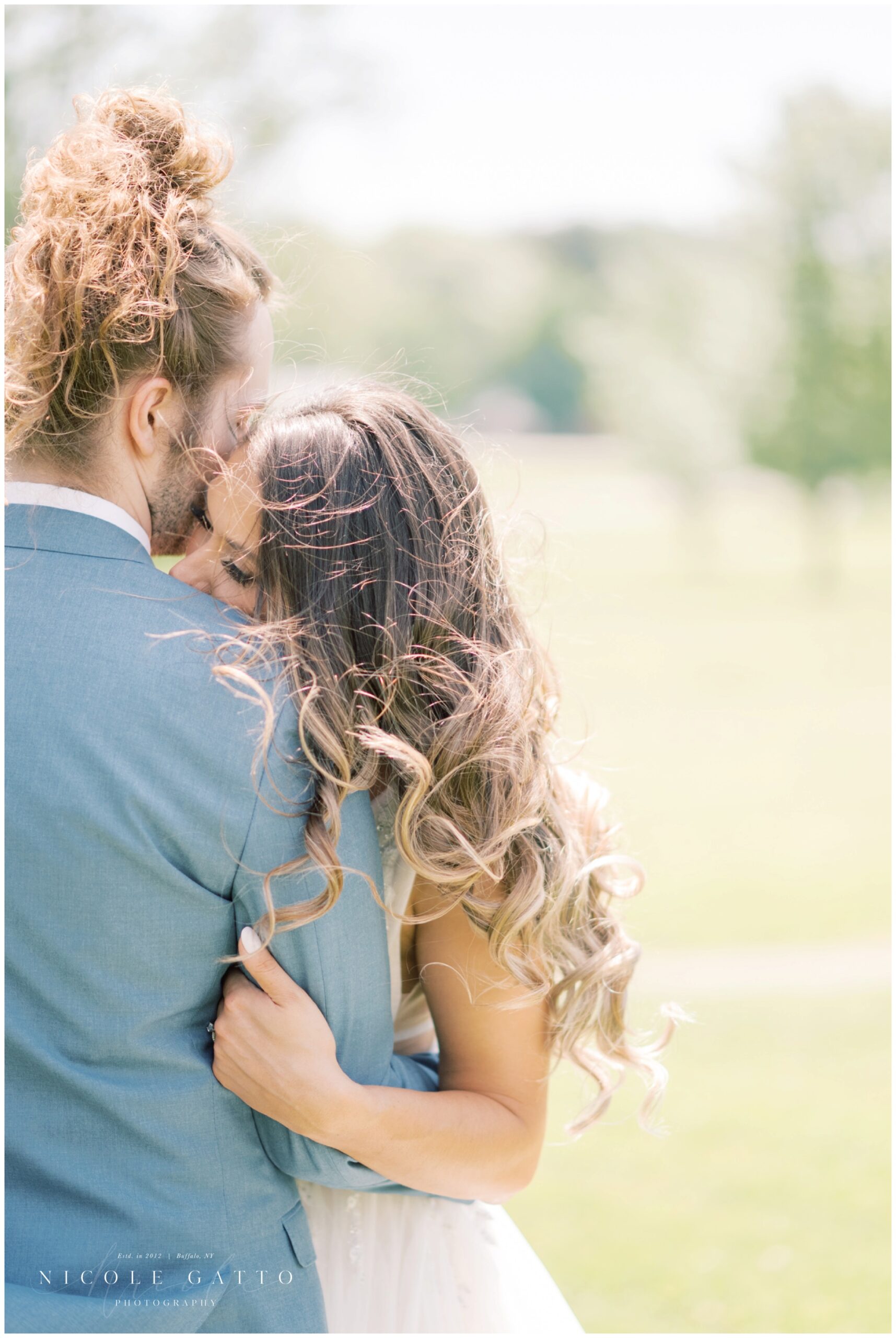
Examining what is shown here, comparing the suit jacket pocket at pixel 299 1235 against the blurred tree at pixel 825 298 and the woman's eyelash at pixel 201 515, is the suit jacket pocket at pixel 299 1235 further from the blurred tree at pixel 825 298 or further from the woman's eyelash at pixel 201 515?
the blurred tree at pixel 825 298

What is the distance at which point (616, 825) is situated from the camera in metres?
1.71

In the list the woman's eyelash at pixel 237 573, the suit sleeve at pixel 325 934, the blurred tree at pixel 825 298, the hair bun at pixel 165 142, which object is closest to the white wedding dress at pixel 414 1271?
the suit sleeve at pixel 325 934

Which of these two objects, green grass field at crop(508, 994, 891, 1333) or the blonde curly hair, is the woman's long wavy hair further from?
green grass field at crop(508, 994, 891, 1333)

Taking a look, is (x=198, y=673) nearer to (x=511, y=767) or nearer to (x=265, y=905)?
(x=265, y=905)

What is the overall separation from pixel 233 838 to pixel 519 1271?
2.80 feet

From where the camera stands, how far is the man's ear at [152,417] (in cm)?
134

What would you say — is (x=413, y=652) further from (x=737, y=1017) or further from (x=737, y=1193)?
(x=737, y=1017)

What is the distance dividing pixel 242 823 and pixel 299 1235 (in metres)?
0.57

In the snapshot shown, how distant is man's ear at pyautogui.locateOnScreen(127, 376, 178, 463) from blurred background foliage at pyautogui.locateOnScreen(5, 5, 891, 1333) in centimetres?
18

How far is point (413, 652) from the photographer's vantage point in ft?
4.51

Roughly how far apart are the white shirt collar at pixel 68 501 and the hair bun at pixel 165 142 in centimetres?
41

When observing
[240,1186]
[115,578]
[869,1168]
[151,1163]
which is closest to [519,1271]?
[240,1186]

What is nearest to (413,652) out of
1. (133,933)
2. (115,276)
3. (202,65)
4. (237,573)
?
(237,573)

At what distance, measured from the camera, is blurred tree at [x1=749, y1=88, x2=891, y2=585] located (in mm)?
23109
